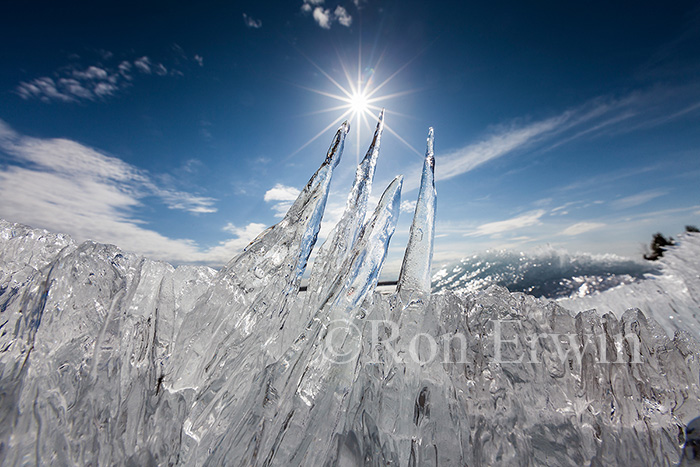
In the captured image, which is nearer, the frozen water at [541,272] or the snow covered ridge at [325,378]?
the snow covered ridge at [325,378]

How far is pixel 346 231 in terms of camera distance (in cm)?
215

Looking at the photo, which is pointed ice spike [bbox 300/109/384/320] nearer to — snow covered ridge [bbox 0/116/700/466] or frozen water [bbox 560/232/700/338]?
snow covered ridge [bbox 0/116/700/466]

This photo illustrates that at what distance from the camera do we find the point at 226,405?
1.31 metres

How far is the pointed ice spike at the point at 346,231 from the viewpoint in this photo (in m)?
1.98

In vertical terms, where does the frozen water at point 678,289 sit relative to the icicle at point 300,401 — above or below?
above

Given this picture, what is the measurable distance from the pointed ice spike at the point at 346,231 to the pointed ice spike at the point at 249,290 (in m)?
0.19

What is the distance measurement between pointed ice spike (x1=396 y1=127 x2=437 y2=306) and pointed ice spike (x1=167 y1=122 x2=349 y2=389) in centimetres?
74

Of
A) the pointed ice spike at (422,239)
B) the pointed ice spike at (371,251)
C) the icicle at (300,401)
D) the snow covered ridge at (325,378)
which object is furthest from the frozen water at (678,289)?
the icicle at (300,401)

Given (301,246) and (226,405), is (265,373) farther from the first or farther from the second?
(301,246)

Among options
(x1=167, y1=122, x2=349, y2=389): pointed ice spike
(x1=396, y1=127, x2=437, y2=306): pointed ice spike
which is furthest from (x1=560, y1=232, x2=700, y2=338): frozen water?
(x1=167, y1=122, x2=349, y2=389): pointed ice spike

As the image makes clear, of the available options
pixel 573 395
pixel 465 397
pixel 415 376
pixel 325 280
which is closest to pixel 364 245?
pixel 325 280

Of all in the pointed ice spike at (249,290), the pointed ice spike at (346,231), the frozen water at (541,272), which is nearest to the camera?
the pointed ice spike at (249,290)

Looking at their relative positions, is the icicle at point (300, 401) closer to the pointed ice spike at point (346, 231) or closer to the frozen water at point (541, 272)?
the pointed ice spike at point (346, 231)

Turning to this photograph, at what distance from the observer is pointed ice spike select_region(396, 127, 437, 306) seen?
2.08 metres
